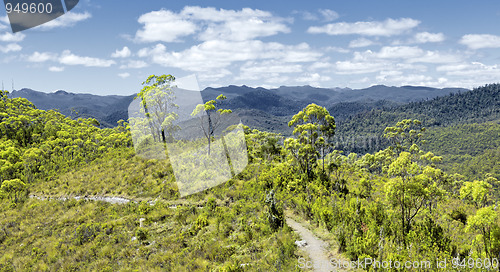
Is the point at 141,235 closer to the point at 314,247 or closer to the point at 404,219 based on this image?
the point at 314,247

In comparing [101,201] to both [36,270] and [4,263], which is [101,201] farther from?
[36,270]

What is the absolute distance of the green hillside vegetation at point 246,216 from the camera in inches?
454

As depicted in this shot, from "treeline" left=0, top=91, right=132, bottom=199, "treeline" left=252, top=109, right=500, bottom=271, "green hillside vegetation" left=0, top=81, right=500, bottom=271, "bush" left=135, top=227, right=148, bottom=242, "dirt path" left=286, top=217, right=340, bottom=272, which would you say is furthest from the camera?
"treeline" left=0, top=91, right=132, bottom=199

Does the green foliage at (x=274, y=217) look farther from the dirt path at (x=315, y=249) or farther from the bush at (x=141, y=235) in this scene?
the bush at (x=141, y=235)

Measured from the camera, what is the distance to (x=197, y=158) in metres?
31.5

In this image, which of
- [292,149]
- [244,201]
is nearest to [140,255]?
[244,201]

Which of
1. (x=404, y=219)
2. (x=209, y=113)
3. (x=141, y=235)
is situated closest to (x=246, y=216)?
(x=141, y=235)

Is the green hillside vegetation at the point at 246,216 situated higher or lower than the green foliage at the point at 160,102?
lower

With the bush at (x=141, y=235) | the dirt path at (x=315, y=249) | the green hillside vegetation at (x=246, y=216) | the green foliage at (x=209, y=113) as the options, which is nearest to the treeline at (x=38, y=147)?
the green hillside vegetation at (x=246, y=216)

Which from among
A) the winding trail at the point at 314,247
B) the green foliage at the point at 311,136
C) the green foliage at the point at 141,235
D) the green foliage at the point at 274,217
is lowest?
the green foliage at the point at 141,235

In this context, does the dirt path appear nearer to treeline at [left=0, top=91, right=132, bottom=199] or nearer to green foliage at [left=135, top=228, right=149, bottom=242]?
green foliage at [left=135, top=228, right=149, bottom=242]

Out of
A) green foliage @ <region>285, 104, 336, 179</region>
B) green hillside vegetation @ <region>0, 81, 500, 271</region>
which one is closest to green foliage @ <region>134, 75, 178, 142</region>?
green hillside vegetation @ <region>0, 81, 500, 271</region>

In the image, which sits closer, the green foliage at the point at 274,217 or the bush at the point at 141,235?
the green foliage at the point at 274,217

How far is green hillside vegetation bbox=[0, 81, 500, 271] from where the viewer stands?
11531 mm
